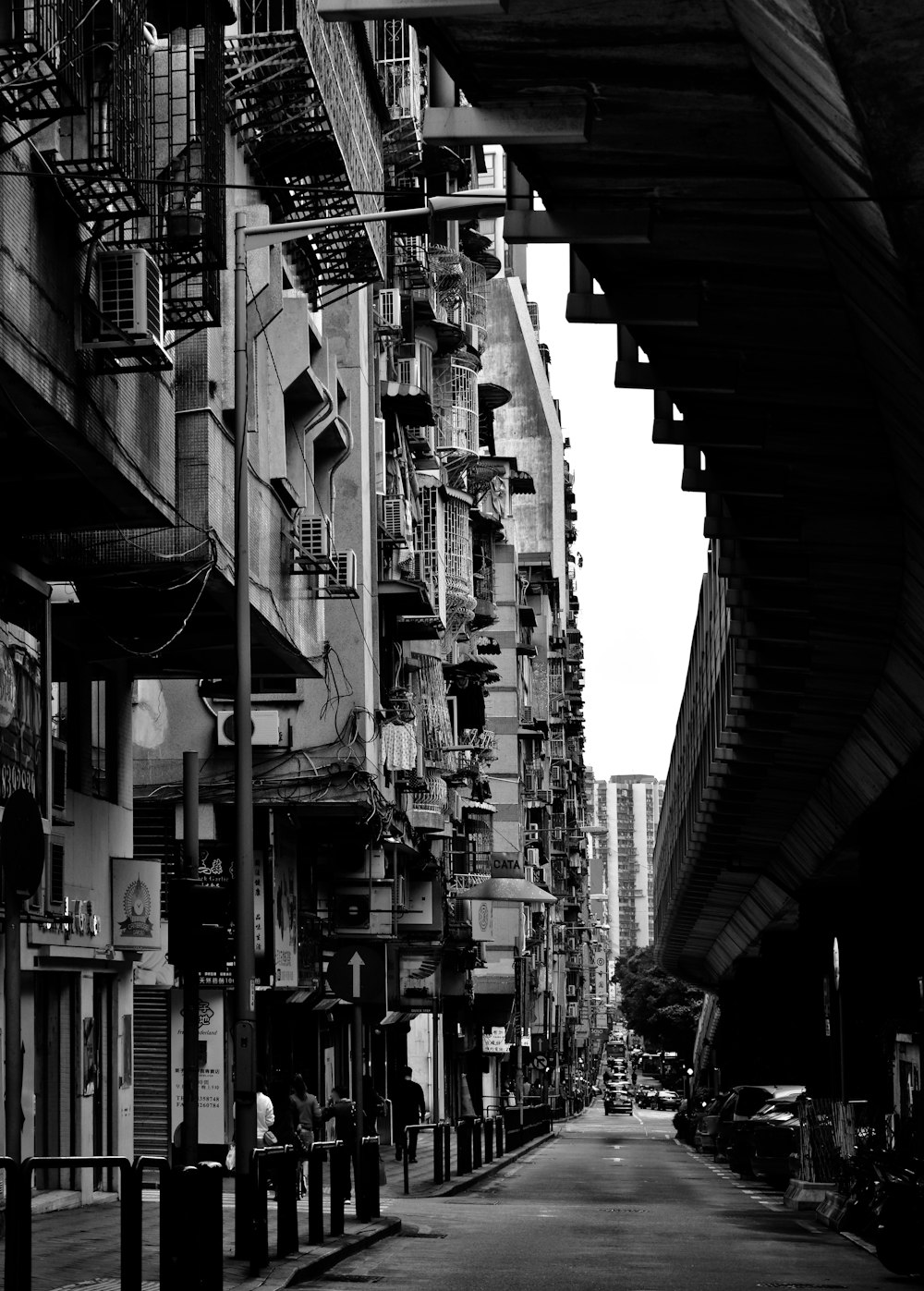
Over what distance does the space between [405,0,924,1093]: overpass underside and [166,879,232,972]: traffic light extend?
4.73 metres

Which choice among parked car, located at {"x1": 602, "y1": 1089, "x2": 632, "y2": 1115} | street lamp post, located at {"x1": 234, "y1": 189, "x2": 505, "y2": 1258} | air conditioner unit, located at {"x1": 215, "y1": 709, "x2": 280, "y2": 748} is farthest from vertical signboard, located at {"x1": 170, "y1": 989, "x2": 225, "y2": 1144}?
parked car, located at {"x1": 602, "y1": 1089, "x2": 632, "y2": 1115}

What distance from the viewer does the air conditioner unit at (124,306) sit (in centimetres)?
1734

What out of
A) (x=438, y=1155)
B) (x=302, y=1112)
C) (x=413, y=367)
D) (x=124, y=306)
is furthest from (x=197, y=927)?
(x=413, y=367)

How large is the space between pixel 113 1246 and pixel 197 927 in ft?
11.9

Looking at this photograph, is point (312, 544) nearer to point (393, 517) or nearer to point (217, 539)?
point (217, 539)

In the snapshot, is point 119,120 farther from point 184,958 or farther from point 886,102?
point 886,102

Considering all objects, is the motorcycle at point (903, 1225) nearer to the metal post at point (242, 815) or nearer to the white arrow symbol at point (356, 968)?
the metal post at point (242, 815)

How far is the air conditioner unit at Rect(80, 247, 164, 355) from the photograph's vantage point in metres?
17.3

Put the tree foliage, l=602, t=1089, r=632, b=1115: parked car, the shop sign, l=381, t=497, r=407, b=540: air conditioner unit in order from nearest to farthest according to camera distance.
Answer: the shop sign → l=381, t=497, r=407, b=540: air conditioner unit → l=602, t=1089, r=632, b=1115: parked car → the tree foliage

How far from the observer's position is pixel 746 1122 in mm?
40625

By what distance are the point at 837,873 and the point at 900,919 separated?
5.17 m

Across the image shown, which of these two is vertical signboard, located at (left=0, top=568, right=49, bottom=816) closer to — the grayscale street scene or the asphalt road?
the grayscale street scene

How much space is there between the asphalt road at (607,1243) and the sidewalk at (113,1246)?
0.66ft

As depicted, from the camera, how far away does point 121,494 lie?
61.4 feet
